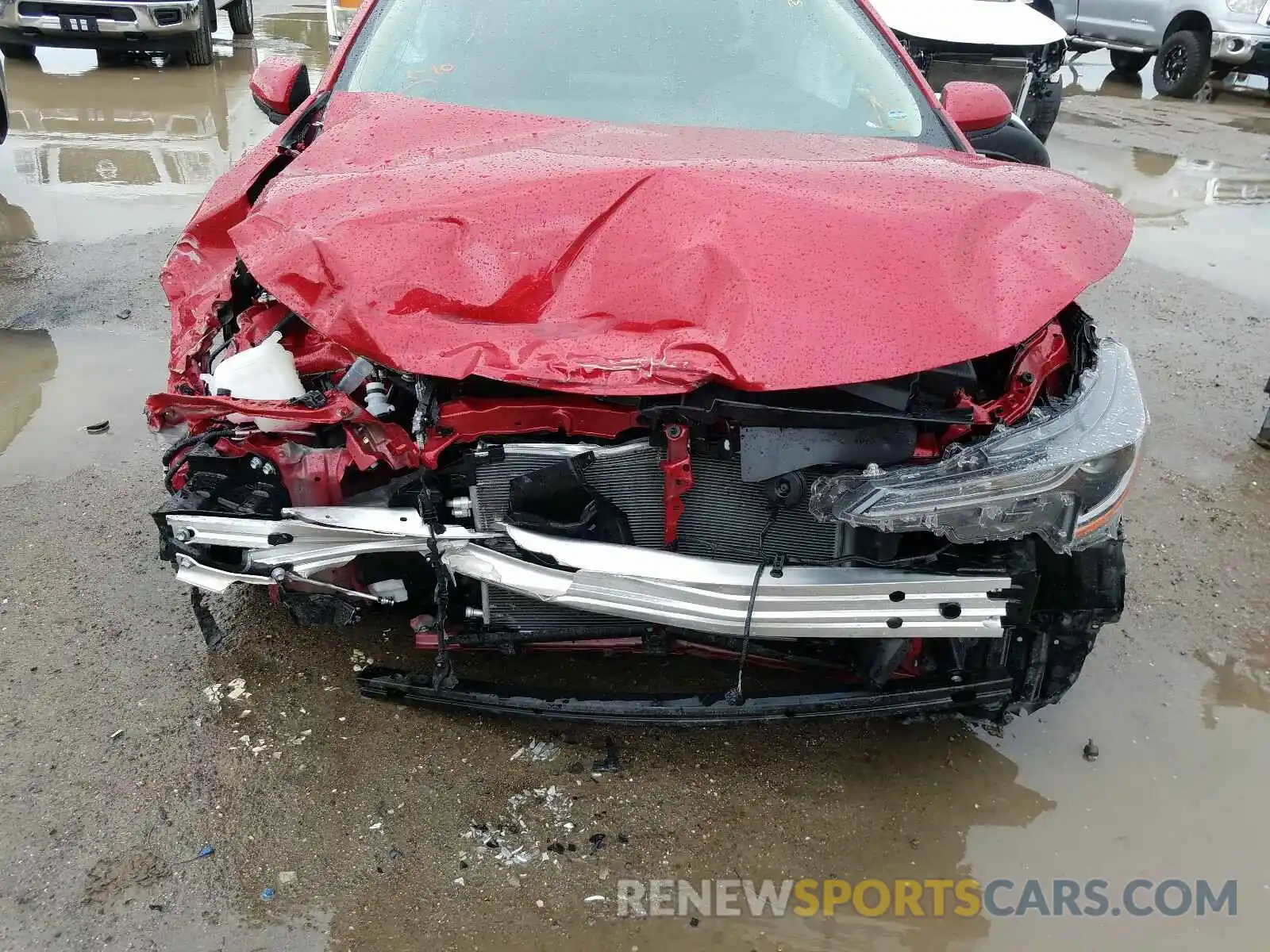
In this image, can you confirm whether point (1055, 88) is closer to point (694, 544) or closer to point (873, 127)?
point (873, 127)

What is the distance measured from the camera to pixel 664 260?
7.40 ft

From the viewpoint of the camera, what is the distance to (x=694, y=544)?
7.70 feet

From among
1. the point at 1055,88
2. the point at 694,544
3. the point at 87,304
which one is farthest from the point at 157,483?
the point at 1055,88

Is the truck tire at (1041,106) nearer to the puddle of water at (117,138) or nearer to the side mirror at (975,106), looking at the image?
the side mirror at (975,106)

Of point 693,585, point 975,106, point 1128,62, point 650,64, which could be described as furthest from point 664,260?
point 1128,62

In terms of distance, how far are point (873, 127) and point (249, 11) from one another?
1068 cm

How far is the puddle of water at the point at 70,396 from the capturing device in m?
3.74

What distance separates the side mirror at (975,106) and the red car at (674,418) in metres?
0.75

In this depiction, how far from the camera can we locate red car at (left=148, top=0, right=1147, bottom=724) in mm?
2117

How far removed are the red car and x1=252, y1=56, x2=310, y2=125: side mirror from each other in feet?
3.46

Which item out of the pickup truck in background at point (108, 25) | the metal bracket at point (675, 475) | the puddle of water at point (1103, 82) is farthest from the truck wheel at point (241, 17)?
the metal bracket at point (675, 475)

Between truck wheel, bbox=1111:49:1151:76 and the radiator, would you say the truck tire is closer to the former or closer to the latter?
truck wheel, bbox=1111:49:1151:76

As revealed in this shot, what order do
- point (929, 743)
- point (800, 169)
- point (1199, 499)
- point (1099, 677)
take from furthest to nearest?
point (1199, 499) < point (1099, 677) < point (929, 743) < point (800, 169)

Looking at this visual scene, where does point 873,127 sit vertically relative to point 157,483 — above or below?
above
